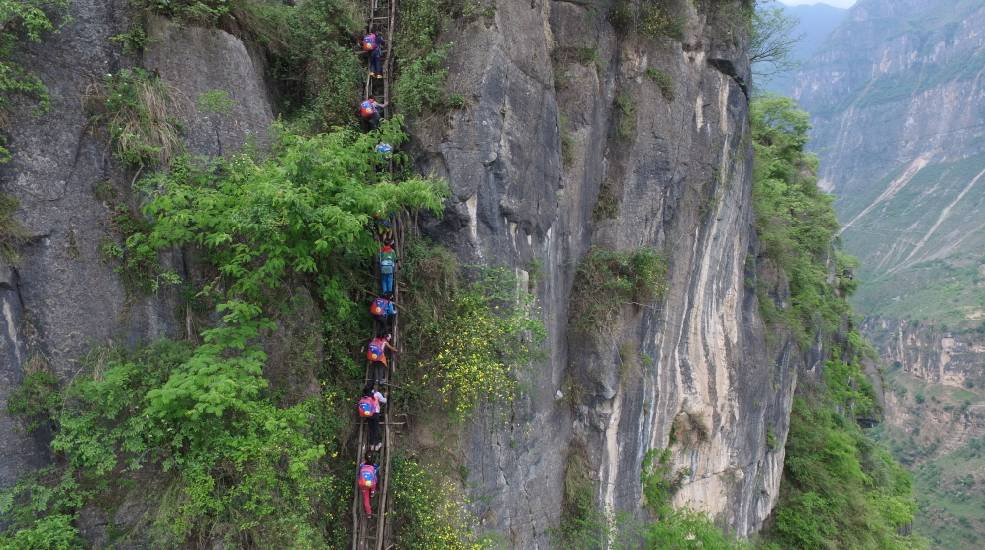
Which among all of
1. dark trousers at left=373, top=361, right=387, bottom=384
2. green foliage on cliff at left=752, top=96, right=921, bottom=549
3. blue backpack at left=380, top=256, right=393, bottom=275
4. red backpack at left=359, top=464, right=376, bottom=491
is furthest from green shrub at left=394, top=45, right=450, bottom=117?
green foliage on cliff at left=752, top=96, right=921, bottom=549

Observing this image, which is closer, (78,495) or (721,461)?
(78,495)

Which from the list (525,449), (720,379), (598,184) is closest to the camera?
(525,449)

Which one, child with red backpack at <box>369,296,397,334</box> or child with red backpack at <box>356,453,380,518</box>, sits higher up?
child with red backpack at <box>369,296,397,334</box>

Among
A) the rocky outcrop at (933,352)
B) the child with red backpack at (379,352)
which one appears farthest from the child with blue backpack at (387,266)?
the rocky outcrop at (933,352)

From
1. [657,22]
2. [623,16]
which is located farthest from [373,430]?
[657,22]

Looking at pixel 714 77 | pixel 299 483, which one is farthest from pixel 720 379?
pixel 299 483

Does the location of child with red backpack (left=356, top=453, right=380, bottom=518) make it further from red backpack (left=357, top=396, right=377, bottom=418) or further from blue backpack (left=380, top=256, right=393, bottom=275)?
blue backpack (left=380, top=256, right=393, bottom=275)

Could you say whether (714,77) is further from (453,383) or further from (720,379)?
(453,383)
